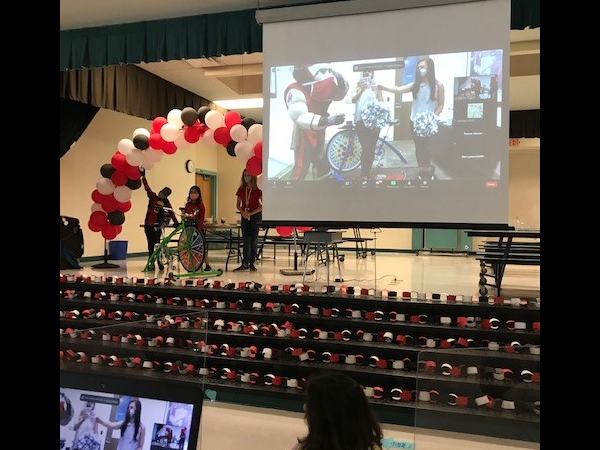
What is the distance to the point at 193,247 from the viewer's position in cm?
593

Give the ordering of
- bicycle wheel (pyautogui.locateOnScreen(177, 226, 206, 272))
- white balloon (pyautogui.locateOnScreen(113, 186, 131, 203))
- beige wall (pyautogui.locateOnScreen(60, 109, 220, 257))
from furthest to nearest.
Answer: beige wall (pyautogui.locateOnScreen(60, 109, 220, 257)) → white balloon (pyautogui.locateOnScreen(113, 186, 131, 203)) → bicycle wheel (pyautogui.locateOnScreen(177, 226, 206, 272))

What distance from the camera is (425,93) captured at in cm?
356

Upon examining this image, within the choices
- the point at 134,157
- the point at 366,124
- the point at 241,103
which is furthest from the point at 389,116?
the point at 241,103

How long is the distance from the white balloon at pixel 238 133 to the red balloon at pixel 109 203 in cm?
243

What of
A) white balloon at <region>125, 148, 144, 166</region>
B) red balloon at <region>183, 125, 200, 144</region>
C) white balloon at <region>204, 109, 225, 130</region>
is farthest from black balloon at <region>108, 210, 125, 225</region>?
white balloon at <region>204, 109, 225, 130</region>

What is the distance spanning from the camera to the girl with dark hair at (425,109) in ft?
11.6

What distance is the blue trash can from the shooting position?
820 centimetres

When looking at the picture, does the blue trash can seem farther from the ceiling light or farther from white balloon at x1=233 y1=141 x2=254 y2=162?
white balloon at x1=233 y1=141 x2=254 y2=162

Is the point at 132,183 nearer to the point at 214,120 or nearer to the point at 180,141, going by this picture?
the point at 180,141

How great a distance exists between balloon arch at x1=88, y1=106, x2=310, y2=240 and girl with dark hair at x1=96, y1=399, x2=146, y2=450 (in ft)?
13.8

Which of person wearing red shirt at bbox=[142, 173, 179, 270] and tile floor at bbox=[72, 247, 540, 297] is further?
person wearing red shirt at bbox=[142, 173, 179, 270]

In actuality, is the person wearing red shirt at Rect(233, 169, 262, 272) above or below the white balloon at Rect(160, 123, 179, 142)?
below
